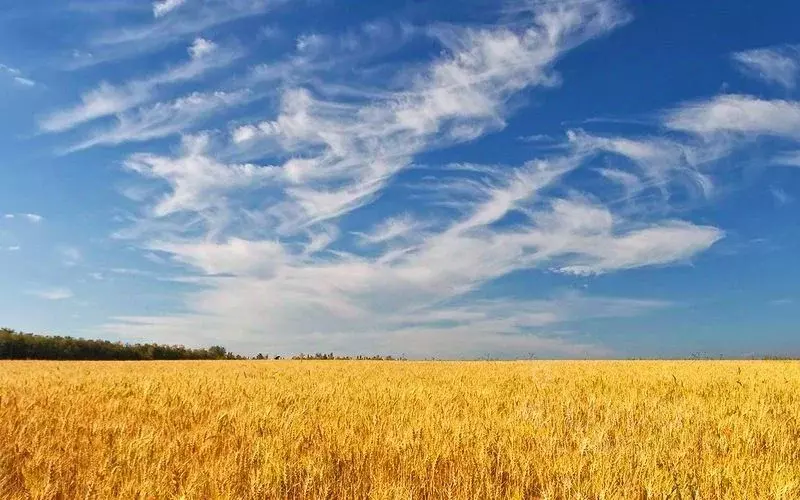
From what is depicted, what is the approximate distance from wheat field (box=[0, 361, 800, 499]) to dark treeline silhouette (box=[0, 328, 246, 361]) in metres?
58.0

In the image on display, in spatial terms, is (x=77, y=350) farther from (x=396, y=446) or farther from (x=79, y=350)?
(x=396, y=446)

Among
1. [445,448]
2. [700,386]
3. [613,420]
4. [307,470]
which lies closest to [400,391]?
[613,420]

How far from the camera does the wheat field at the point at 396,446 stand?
3.59 m

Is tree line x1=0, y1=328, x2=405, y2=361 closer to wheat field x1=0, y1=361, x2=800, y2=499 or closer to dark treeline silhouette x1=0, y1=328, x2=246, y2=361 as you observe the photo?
dark treeline silhouette x1=0, y1=328, x2=246, y2=361

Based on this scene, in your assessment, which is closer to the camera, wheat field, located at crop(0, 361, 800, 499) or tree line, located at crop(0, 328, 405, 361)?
wheat field, located at crop(0, 361, 800, 499)

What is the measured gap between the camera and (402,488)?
3346mm

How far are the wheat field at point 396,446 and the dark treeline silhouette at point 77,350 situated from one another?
190 feet

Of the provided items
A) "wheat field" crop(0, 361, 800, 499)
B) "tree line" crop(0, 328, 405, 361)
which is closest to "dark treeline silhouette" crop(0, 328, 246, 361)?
"tree line" crop(0, 328, 405, 361)

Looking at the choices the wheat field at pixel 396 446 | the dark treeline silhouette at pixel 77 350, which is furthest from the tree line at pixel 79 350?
the wheat field at pixel 396 446

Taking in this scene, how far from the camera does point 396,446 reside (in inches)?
174

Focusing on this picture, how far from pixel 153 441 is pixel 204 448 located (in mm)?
464

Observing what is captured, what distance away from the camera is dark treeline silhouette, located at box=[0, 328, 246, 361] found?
5741 cm

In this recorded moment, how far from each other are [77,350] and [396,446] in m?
65.7

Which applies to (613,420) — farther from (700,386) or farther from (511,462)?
(700,386)
